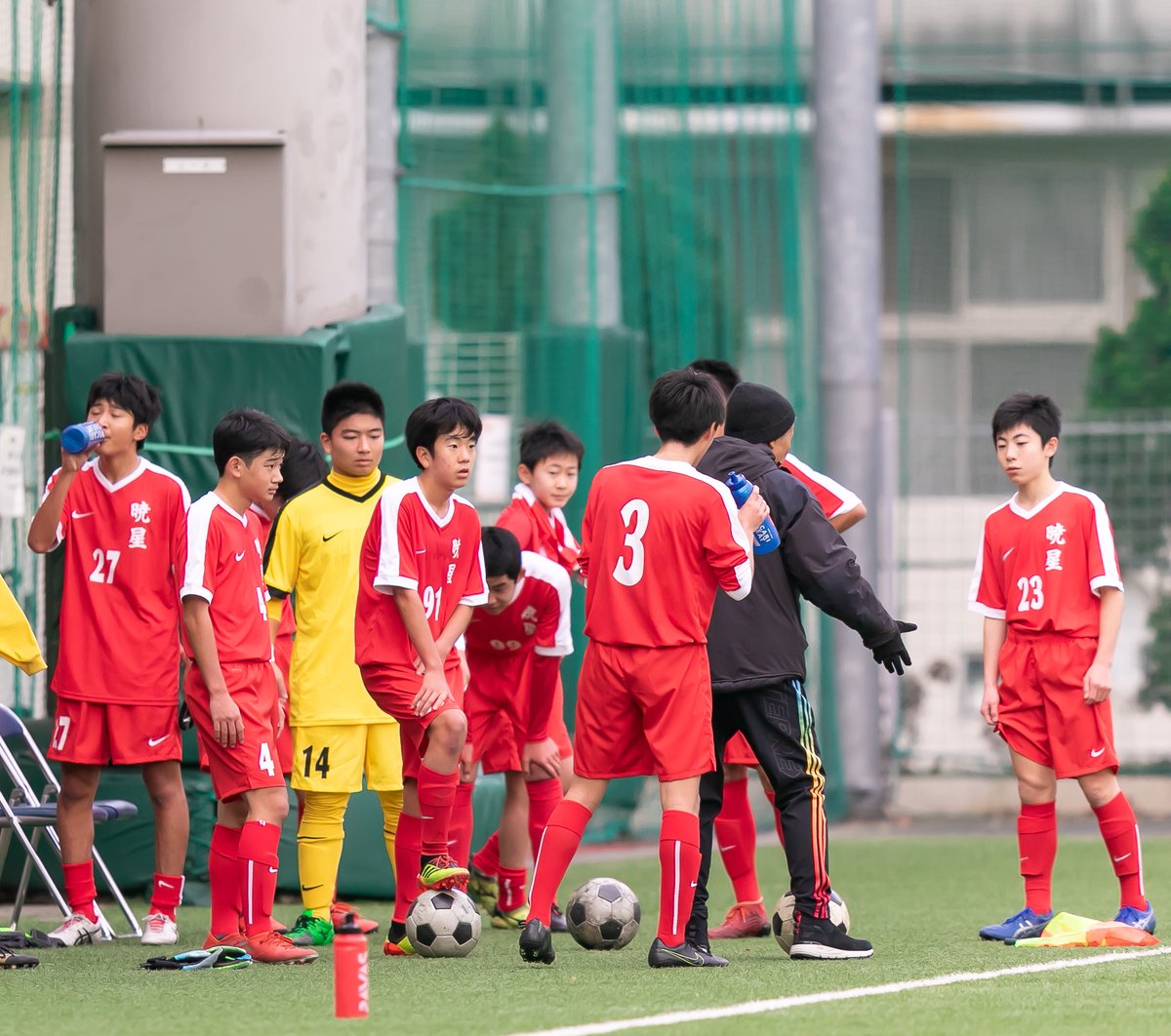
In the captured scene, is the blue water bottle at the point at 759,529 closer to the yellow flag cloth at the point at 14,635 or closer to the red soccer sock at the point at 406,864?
the red soccer sock at the point at 406,864

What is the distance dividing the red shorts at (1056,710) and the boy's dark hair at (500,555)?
64.7 inches

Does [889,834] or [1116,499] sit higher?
[1116,499]

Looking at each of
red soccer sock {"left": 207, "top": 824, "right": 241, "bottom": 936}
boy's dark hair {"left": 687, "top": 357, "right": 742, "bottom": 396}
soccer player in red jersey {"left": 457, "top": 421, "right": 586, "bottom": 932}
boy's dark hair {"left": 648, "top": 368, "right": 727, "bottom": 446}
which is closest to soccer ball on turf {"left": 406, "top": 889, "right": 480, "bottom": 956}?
red soccer sock {"left": 207, "top": 824, "right": 241, "bottom": 936}

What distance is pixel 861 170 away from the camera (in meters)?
12.2

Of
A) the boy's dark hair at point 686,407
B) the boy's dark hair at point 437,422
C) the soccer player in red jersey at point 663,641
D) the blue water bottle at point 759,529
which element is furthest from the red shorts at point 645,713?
the boy's dark hair at point 437,422

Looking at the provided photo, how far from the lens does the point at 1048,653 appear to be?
678 cm

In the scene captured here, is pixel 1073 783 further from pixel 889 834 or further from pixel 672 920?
pixel 672 920

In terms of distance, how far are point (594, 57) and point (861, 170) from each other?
70.0 inches

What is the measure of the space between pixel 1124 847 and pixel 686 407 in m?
2.10

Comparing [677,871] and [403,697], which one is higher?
[403,697]

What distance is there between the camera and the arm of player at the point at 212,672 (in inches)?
251

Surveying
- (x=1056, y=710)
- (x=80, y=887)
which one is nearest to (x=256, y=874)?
(x=80, y=887)

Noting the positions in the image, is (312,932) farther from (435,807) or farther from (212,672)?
(212,672)

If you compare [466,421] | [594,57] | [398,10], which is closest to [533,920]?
[466,421]
